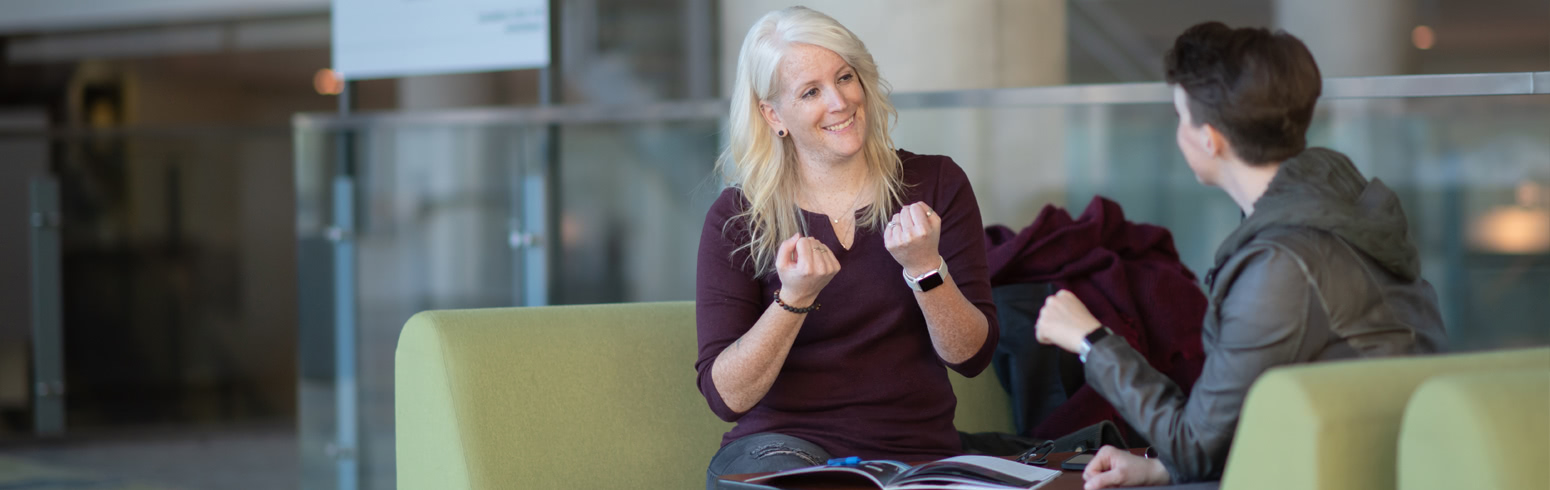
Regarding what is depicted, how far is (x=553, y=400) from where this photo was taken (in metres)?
2.44

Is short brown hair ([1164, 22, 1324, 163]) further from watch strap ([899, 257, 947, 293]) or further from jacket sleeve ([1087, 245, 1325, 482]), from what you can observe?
watch strap ([899, 257, 947, 293])

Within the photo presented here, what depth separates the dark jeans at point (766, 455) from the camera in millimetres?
2082

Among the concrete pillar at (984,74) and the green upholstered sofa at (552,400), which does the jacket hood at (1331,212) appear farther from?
the concrete pillar at (984,74)

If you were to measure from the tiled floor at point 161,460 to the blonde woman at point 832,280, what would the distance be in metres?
4.24

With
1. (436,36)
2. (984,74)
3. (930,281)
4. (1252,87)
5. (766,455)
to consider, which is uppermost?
(436,36)

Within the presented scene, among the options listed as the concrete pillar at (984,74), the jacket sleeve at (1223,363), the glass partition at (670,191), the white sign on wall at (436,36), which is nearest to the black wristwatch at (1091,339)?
the jacket sleeve at (1223,363)

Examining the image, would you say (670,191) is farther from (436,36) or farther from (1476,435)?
(1476,435)

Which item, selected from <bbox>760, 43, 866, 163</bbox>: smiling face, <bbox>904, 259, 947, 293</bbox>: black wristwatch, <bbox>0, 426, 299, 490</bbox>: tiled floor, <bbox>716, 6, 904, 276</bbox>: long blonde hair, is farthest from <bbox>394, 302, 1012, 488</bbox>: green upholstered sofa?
<bbox>0, 426, 299, 490</bbox>: tiled floor

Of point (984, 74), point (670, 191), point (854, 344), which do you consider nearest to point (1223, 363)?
point (854, 344)

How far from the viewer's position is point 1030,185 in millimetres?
3732

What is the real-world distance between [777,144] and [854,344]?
361 mm

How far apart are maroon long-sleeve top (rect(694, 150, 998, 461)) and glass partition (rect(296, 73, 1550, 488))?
4.81ft

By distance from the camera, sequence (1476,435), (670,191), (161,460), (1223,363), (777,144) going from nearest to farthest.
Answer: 1. (1476,435)
2. (1223,363)
3. (777,144)
4. (670,191)
5. (161,460)

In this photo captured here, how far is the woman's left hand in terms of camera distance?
1.93m
